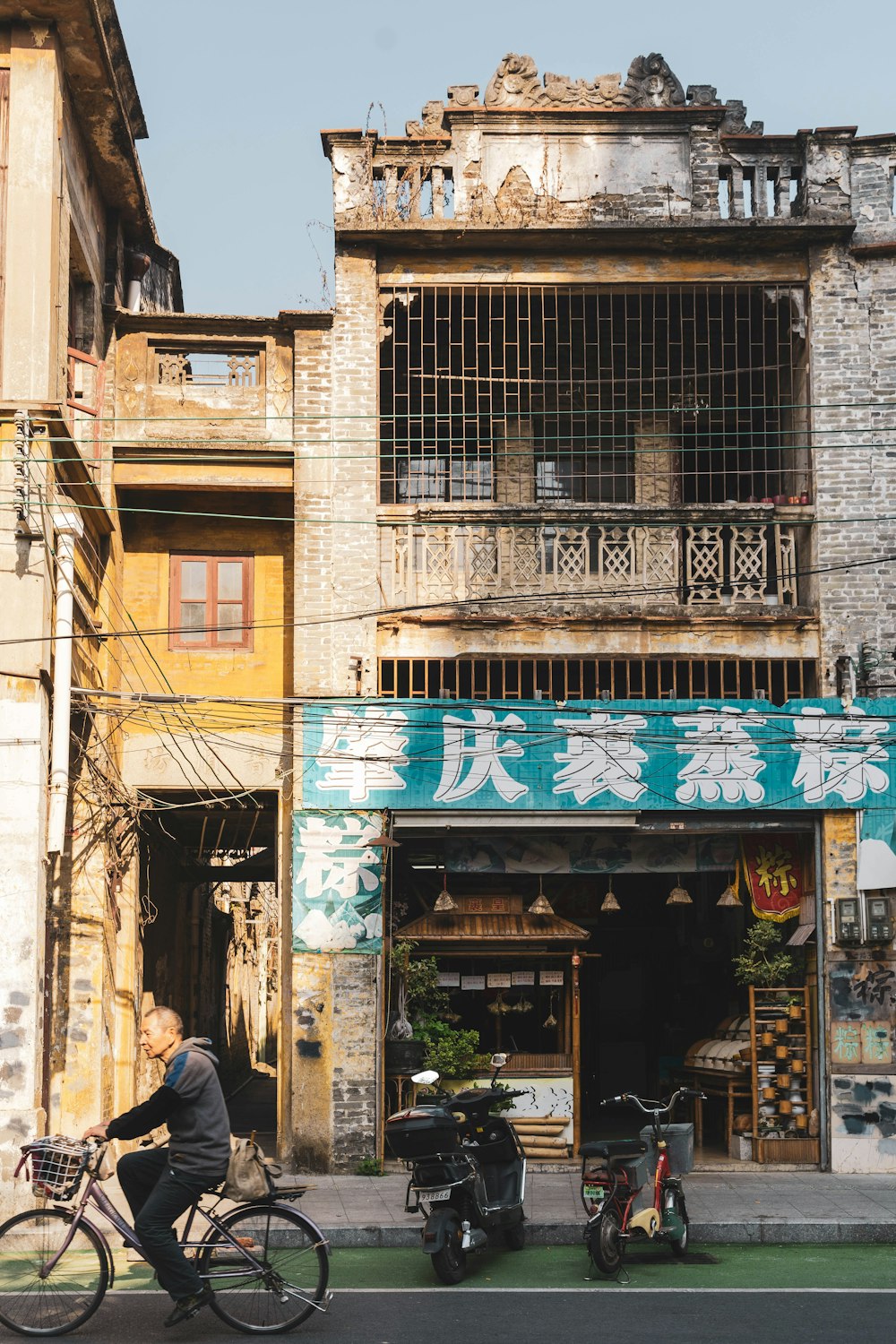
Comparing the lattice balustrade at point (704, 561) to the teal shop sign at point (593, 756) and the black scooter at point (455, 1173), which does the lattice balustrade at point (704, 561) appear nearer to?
the teal shop sign at point (593, 756)

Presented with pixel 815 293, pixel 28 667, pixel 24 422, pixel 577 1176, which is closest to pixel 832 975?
pixel 577 1176

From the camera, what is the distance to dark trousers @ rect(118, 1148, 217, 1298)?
7859 millimetres

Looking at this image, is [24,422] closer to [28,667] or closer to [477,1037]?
[28,667]

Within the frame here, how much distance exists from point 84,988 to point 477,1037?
3976 millimetres

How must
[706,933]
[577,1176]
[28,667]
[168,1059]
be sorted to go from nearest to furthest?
[168,1059] < [28,667] < [577,1176] < [706,933]

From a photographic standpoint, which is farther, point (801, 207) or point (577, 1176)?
point (801, 207)

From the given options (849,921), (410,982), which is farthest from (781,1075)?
(410,982)

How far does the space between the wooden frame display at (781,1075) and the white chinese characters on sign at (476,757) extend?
132 inches

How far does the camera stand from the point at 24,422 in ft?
43.3

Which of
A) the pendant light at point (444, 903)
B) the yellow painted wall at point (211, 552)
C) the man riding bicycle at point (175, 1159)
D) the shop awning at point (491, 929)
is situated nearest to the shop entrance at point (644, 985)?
the shop awning at point (491, 929)

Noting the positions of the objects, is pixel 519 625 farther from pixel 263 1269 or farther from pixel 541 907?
pixel 263 1269

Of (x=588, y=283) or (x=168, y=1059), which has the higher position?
(x=588, y=283)

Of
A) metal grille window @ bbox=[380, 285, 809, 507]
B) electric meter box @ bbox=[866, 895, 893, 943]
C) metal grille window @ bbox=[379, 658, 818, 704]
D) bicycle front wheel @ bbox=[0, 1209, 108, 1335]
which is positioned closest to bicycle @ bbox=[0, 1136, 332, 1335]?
bicycle front wheel @ bbox=[0, 1209, 108, 1335]

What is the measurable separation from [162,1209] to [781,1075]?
30.5 feet
